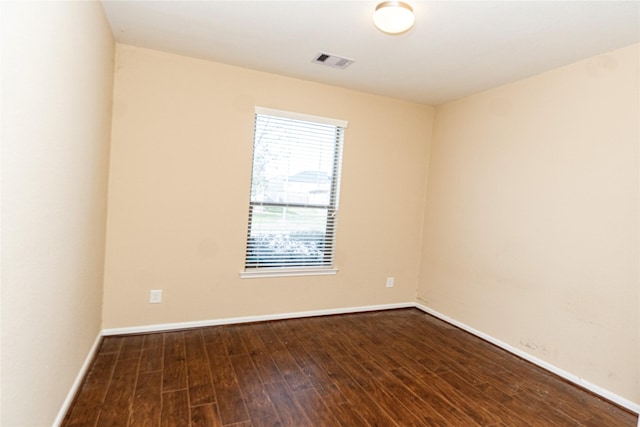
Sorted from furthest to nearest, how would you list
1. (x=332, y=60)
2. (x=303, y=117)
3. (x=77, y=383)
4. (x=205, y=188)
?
(x=303, y=117) → (x=205, y=188) → (x=332, y=60) → (x=77, y=383)

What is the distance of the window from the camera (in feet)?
10.8

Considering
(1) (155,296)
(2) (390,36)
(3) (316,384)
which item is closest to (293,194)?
(1) (155,296)

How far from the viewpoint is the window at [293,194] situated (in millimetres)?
3291

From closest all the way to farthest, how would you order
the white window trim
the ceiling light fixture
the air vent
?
1. the ceiling light fixture
2. the air vent
3. the white window trim

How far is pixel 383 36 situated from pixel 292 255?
219 cm

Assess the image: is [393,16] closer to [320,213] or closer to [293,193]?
[293,193]

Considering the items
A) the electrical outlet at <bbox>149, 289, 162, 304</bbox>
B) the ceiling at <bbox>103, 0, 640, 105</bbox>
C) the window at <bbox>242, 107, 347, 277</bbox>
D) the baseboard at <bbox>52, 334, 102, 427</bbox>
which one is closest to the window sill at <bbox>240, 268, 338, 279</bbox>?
the window at <bbox>242, 107, 347, 277</bbox>

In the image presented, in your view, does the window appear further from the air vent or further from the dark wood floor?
the dark wood floor

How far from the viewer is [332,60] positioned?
2857 millimetres

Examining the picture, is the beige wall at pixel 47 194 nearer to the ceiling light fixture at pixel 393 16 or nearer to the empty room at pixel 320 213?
the empty room at pixel 320 213

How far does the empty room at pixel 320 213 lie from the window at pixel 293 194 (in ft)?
0.07

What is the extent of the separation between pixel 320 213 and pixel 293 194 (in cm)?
38

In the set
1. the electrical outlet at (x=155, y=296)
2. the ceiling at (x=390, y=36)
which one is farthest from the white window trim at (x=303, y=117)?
the electrical outlet at (x=155, y=296)

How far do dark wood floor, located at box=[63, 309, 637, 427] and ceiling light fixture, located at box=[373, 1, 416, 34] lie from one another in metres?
2.36
